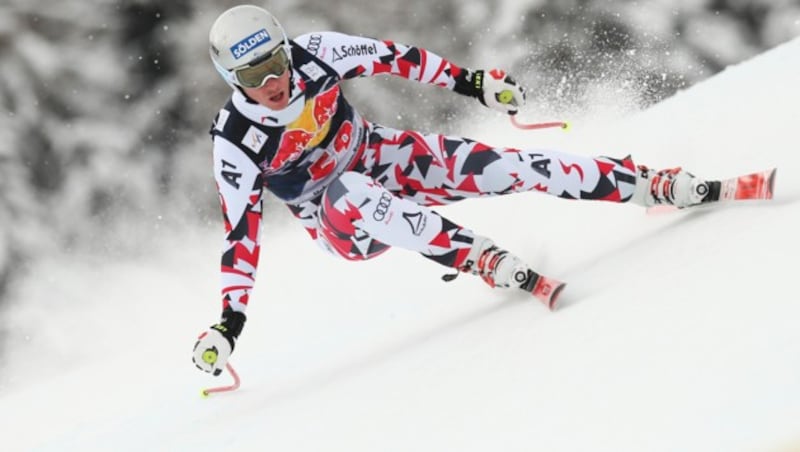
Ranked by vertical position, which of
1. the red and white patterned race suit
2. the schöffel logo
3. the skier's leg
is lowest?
the skier's leg

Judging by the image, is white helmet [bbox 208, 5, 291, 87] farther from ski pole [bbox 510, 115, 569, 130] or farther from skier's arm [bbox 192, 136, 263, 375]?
ski pole [bbox 510, 115, 569, 130]

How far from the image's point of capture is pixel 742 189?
10.0 feet

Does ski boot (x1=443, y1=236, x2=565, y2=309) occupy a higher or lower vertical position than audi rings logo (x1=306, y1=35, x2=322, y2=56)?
lower

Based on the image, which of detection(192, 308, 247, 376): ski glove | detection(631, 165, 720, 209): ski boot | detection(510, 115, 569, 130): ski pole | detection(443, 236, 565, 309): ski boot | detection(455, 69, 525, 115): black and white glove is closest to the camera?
detection(192, 308, 247, 376): ski glove

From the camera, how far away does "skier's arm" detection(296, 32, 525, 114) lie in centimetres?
331

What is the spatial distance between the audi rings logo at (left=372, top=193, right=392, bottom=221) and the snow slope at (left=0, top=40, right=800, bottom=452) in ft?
1.51

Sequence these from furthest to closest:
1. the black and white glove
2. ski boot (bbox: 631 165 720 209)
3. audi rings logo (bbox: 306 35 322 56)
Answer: the black and white glove → audi rings logo (bbox: 306 35 322 56) → ski boot (bbox: 631 165 720 209)

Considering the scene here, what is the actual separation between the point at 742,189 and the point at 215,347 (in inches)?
65.0

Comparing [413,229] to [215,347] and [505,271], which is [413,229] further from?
[215,347]

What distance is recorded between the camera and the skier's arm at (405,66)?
3.31 m

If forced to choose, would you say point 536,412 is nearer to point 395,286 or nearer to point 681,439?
point 681,439

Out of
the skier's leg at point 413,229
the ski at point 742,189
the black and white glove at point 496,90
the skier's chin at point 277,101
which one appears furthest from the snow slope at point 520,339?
the skier's chin at point 277,101

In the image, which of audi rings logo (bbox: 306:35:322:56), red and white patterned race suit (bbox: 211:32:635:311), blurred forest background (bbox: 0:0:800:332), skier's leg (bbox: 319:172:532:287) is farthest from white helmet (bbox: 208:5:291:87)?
blurred forest background (bbox: 0:0:800:332)

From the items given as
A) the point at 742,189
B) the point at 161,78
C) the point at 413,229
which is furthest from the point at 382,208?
the point at 161,78
